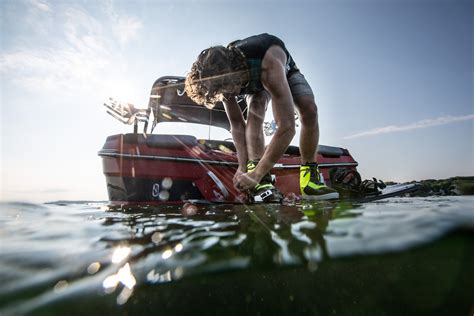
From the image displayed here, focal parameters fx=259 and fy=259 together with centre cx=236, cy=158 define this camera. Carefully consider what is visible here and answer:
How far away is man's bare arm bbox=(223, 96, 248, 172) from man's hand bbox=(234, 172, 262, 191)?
0.50 meters

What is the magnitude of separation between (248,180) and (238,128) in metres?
0.84

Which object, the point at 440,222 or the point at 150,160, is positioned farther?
the point at 150,160

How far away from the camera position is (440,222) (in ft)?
2.72

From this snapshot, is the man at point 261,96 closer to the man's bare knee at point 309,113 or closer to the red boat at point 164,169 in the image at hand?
the man's bare knee at point 309,113

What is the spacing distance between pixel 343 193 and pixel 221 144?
2.15 meters

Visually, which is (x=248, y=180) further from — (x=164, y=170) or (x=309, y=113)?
(x=164, y=170)

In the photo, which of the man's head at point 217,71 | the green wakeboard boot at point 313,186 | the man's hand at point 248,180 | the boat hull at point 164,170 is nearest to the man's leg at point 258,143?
the man's hand at point 248,180

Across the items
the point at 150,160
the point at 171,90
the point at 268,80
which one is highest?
the point at 171,90

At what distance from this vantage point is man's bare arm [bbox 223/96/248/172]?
2.67m

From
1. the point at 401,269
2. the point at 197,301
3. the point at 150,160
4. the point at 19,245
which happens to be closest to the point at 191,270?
the point at 197,301

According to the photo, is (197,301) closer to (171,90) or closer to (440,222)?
(440,222)

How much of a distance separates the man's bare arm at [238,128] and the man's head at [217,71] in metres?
0.43

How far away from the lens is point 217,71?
2.09 metres

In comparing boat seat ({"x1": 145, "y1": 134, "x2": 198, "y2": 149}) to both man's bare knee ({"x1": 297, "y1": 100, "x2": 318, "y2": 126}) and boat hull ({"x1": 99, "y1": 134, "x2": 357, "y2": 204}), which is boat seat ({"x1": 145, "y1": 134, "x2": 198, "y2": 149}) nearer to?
boat hull ({"x1": 99, "y1": 134, "x2": 357, "y2": 204})
